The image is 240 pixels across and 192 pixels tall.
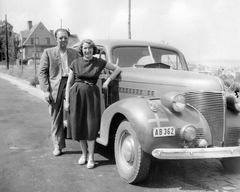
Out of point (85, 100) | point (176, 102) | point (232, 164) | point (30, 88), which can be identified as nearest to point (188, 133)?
point (176, 102)

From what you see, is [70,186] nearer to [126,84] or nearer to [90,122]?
[90,122]

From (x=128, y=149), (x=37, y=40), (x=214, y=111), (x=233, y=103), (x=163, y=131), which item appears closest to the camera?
(x=163, y=131)

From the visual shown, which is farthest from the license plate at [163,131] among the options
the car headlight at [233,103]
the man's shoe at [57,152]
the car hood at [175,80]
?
the man's shoe at [57,152]

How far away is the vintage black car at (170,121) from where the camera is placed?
126 inches

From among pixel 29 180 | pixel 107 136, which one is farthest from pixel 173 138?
pixel 29 180

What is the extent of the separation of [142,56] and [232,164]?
2052 millimetres

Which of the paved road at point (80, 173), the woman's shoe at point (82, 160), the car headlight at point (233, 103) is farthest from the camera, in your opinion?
the woman's shoe at point (82, 160)

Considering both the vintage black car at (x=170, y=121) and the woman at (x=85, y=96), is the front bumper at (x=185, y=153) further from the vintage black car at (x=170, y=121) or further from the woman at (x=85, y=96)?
the woman at (x=85, y=96)

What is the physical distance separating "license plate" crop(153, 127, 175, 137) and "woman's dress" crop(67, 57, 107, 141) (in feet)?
3.67

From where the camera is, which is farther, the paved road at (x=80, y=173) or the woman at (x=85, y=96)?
the woman at (x=85, y=96)

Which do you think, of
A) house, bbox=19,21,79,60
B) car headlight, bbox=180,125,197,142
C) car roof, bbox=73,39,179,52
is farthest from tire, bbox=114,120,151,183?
house, bbox=19,21,79,60

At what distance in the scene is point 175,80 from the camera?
12.1 feet

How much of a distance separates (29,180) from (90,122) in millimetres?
1030

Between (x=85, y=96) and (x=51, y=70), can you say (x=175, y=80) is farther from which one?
(x=51, y=70)
